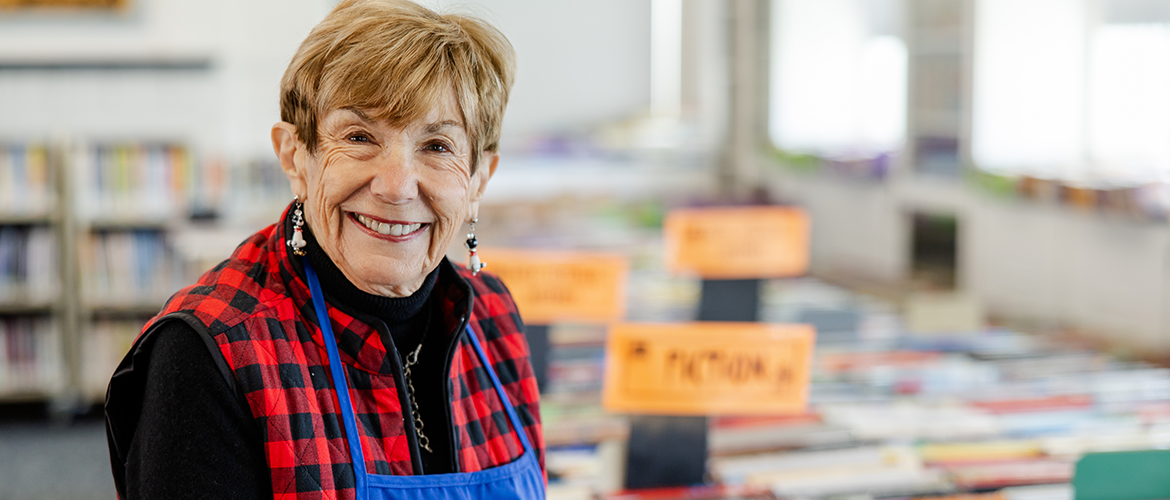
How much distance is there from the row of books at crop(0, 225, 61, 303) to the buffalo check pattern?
388 centimetres

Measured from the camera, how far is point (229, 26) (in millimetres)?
4691

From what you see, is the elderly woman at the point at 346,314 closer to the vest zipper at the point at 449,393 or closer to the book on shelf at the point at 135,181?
the vest zipper at the point at 449,393

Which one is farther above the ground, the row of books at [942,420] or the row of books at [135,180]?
the row of books at [135,180]

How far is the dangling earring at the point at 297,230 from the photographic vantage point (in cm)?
103

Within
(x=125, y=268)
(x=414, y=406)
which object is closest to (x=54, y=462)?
(x=125, y=268)

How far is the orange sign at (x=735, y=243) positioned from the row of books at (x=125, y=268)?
2.46 m

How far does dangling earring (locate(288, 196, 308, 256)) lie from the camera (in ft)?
3.39

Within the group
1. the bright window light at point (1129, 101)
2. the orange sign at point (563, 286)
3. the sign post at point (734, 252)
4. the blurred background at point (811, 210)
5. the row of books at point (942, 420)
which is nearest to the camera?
the row of books at point (942, 420)

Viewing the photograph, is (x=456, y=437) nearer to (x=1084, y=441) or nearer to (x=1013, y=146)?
(x=1084, y=441)

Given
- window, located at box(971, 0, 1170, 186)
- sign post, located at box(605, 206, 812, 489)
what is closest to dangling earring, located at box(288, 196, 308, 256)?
sign post, located at box(605, 206, 812, 489)

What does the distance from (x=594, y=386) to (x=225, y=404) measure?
1697 mm

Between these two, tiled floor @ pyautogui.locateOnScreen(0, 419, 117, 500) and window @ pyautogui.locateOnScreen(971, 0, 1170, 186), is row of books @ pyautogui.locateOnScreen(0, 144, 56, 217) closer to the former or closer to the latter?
tiled floor @ pyautogui.locateOnScreen(0, 419, 117, 500)

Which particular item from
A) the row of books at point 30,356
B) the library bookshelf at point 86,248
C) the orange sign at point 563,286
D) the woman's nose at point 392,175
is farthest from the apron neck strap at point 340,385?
the row of books at point 30,356

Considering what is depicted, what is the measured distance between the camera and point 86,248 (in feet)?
14.6
